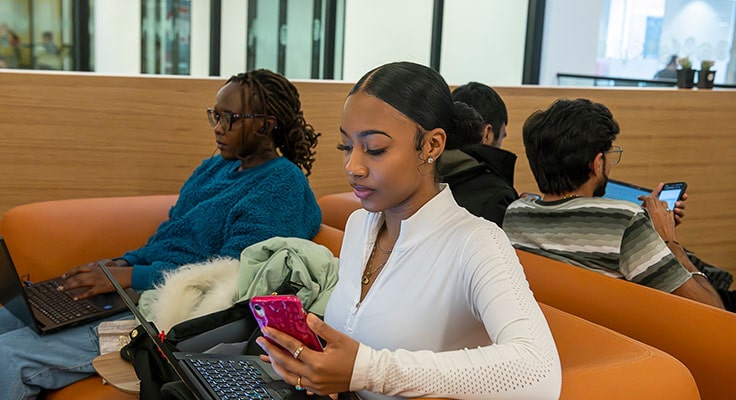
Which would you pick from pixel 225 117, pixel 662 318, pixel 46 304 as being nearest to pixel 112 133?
pixel 225 117

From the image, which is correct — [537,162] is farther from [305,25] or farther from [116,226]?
[305,25]

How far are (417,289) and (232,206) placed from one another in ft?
4.24

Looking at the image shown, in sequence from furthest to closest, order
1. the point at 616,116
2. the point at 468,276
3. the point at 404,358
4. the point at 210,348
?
the point at 616,116, the point at 210,348, the point at 468,276, the point at 404,358

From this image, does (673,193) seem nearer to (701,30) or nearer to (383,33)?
(383,33)

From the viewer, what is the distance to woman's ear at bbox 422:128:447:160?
5.25 ft

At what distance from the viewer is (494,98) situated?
131 inches

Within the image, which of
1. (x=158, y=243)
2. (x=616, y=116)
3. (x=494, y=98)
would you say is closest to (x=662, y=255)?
(x=494, y=98)

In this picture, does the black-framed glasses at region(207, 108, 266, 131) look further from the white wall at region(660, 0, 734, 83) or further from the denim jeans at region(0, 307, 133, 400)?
the white wall at region(660, 0, 734, 83)

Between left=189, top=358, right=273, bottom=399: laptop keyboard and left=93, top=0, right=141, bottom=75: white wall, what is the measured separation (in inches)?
212

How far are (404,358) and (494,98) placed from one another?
2.13 m

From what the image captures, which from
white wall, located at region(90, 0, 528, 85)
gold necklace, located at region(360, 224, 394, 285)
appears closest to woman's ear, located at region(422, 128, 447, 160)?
gold necklace, located at region(360, 224, 394, 285)

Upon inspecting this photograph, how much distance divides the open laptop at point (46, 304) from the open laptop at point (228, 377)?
846mm

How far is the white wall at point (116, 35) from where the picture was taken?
22.0 feet

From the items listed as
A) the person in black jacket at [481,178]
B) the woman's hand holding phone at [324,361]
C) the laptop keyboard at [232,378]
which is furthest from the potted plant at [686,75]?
the woman's hand holding phone at [324,361]
